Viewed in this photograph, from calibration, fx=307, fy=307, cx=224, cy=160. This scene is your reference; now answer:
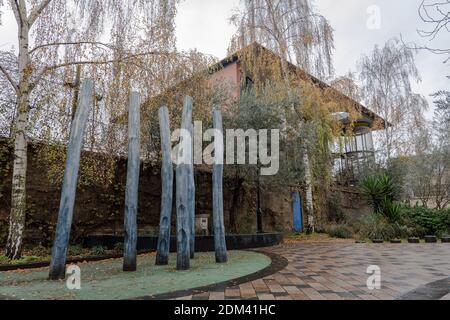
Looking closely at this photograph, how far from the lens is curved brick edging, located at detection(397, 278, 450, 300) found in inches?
123

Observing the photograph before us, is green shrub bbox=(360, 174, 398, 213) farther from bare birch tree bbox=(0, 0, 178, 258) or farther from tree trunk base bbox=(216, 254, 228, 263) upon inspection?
bare birch tree bbox=(0, 0, 178, 258)

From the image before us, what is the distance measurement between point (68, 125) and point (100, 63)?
1648mm

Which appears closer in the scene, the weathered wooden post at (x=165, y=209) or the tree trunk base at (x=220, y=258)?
the weathered wooden post at (x=165, y=209)

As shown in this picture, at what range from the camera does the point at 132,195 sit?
5.01 m

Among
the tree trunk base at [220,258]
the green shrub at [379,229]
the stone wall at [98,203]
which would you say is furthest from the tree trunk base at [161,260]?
the green shrub at [379,229]

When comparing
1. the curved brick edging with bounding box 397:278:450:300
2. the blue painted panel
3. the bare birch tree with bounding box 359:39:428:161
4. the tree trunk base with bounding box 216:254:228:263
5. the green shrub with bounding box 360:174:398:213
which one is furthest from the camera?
the bare birch tree with bounding box 359:39:428:161

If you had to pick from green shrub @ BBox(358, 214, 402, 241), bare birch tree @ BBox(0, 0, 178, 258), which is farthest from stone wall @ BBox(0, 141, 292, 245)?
green shrub @ BBox(358, 214, 402, 241)

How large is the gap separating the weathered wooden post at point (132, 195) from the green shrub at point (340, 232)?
8841 mm

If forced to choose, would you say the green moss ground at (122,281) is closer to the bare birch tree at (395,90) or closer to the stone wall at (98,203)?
the stone wall at (98,203)

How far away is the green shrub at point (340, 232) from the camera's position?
11.5m

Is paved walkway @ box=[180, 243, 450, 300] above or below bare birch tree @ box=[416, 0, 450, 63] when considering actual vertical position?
below

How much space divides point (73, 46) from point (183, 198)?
432 centimetres

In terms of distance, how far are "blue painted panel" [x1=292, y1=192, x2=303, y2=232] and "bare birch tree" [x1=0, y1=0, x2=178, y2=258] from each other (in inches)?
382

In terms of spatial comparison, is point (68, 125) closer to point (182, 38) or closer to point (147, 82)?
point (147, 82)
